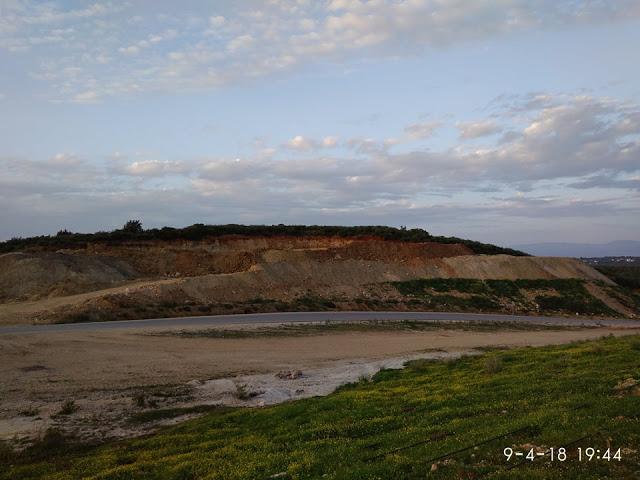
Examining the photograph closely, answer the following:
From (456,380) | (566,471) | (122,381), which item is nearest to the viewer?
(566,471)

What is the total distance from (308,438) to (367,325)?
69.7 ft

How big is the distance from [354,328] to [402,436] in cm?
2093

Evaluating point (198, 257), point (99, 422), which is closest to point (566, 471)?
point (99, 422)

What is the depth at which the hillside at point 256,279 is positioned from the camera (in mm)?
32781

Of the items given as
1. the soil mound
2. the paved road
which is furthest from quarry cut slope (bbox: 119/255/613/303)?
the soil mound

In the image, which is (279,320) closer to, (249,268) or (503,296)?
(249,268)

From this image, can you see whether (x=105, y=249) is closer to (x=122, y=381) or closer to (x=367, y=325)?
(x=367, y=325)

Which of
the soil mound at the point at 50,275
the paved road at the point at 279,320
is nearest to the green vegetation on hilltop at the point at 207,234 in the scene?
the soil mound at the point at 50,275

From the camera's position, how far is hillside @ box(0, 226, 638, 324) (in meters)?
32.8

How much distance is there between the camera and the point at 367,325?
3086 centimetres

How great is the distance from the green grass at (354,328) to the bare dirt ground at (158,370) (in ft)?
3.65

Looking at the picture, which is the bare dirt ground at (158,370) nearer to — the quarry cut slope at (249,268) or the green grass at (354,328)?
the green grass at (354,328)

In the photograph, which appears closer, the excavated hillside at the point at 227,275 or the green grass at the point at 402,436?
the green grass at the point at 402,436

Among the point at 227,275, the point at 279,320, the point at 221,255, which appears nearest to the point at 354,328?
the point at 279,320
